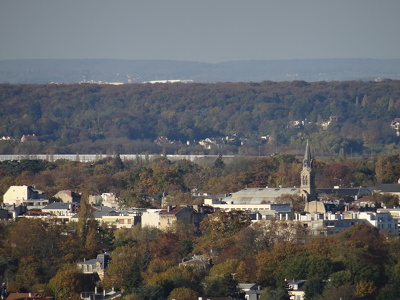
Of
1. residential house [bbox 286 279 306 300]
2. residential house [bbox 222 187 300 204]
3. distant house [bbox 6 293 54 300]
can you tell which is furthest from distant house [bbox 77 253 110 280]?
residential house [bbox 222 187 300 204]

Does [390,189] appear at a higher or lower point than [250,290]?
lower

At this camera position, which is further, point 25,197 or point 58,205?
point 25,197

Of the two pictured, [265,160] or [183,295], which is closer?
[183,295]

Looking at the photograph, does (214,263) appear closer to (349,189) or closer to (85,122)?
(349,189)

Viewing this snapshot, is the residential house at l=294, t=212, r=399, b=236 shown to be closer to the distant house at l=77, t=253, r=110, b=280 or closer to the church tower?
the distant house at l=77, t=253, r=110, b=280

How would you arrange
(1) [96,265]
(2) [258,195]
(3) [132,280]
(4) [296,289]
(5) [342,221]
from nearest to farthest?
(4) [296,289] → (3) [132,280] → (1) [96,265] → (5) [342,221] → (2) [258,195]

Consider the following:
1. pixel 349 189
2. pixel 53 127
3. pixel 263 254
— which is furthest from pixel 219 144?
pixel 263 254

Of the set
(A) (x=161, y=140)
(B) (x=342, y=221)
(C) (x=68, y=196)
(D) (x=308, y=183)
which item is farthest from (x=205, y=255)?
(A) (x=161, y=140)

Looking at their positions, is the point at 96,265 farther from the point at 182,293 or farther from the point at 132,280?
the point at 182,293
